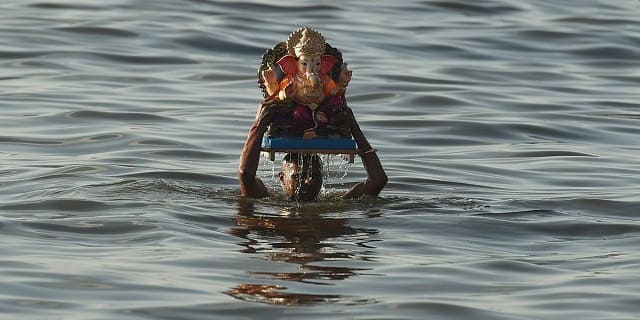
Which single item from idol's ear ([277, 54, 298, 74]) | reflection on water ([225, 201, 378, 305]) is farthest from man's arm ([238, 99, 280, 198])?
reflection on water ([225, 201, 378, 305])

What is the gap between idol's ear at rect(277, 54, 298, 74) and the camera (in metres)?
12.0

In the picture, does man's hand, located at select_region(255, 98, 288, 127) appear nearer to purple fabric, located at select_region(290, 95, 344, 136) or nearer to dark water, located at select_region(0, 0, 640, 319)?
purple fabric, located at select_region(290, 95, 344, 136)

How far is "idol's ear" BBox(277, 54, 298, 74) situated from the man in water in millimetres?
276

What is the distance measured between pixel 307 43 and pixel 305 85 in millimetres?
294

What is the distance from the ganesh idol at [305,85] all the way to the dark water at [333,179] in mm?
714

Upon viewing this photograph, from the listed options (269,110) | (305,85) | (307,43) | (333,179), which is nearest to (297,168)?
(269,110)

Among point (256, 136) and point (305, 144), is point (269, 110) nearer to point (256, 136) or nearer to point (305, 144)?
point (256, 136)

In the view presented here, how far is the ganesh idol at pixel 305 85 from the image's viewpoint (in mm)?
11805

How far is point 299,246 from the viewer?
36.0ft

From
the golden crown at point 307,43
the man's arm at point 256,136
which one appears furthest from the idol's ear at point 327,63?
the man's arm at point 256,136

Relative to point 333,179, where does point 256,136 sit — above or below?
above

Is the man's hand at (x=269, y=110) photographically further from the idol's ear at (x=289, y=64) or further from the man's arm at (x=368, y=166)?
the man's arm at (x=368, y=166)

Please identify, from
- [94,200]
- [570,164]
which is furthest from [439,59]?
[94,200]

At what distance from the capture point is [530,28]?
89.9 feet
